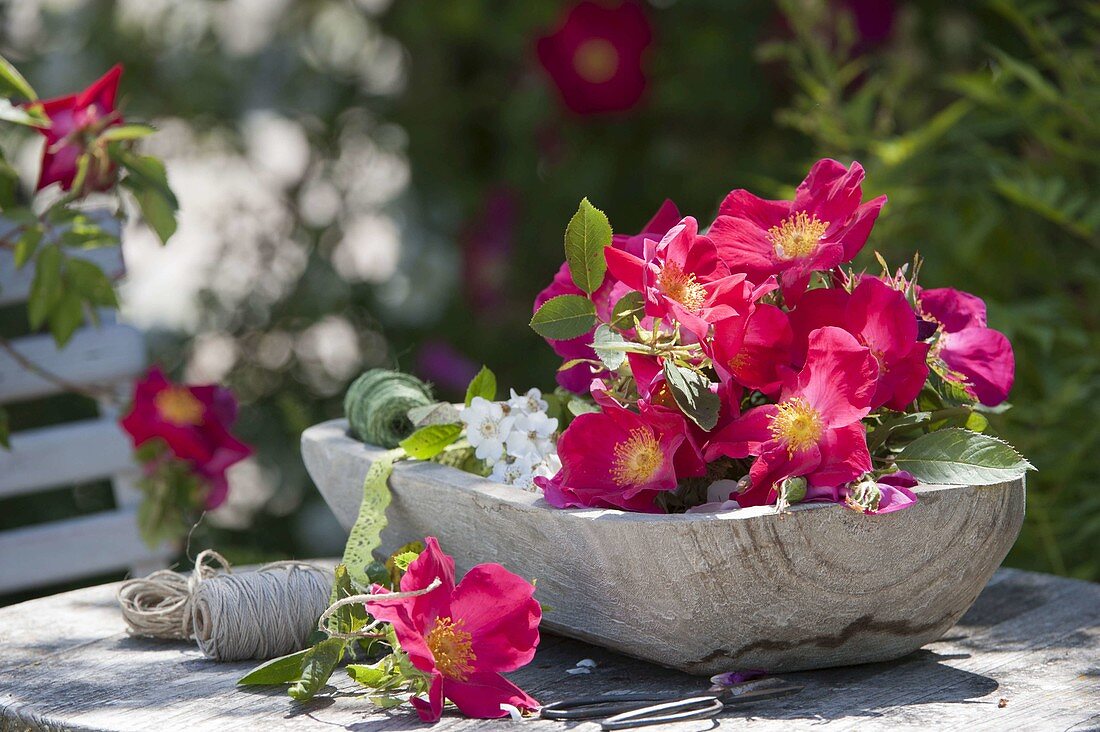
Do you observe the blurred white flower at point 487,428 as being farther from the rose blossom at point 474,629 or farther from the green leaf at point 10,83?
the green leaf at point 10,83

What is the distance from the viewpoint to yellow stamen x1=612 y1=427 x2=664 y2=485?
85 centimetres

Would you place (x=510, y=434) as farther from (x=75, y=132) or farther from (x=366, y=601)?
(x=75, y=132)

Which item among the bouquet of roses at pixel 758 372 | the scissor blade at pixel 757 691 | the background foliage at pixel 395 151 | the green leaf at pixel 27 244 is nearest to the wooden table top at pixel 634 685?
the scissor blade at pixel 757 691

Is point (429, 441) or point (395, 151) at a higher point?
point (395, 151)

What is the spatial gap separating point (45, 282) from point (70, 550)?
1.40 ft

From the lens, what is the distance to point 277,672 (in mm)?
903

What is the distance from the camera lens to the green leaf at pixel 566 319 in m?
0.89

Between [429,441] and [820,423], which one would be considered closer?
[820,423]

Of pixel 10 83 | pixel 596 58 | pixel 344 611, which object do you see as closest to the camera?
pixel 344 611

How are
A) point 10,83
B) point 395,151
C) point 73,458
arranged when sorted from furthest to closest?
point 395,151
point 73,458
point 10,83

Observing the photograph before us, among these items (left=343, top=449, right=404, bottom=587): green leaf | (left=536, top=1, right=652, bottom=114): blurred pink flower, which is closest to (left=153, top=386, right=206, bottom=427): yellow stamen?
(left=343, top=449, right=404, bottom=587): green leaf

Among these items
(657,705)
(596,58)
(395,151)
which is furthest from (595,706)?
(395,151)

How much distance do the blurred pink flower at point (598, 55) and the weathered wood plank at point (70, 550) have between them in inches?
45.1

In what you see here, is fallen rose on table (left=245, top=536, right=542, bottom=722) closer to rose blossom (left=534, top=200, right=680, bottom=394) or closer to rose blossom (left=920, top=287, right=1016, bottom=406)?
rose blossom (left=534, top=200, right=680, bottom=394)
